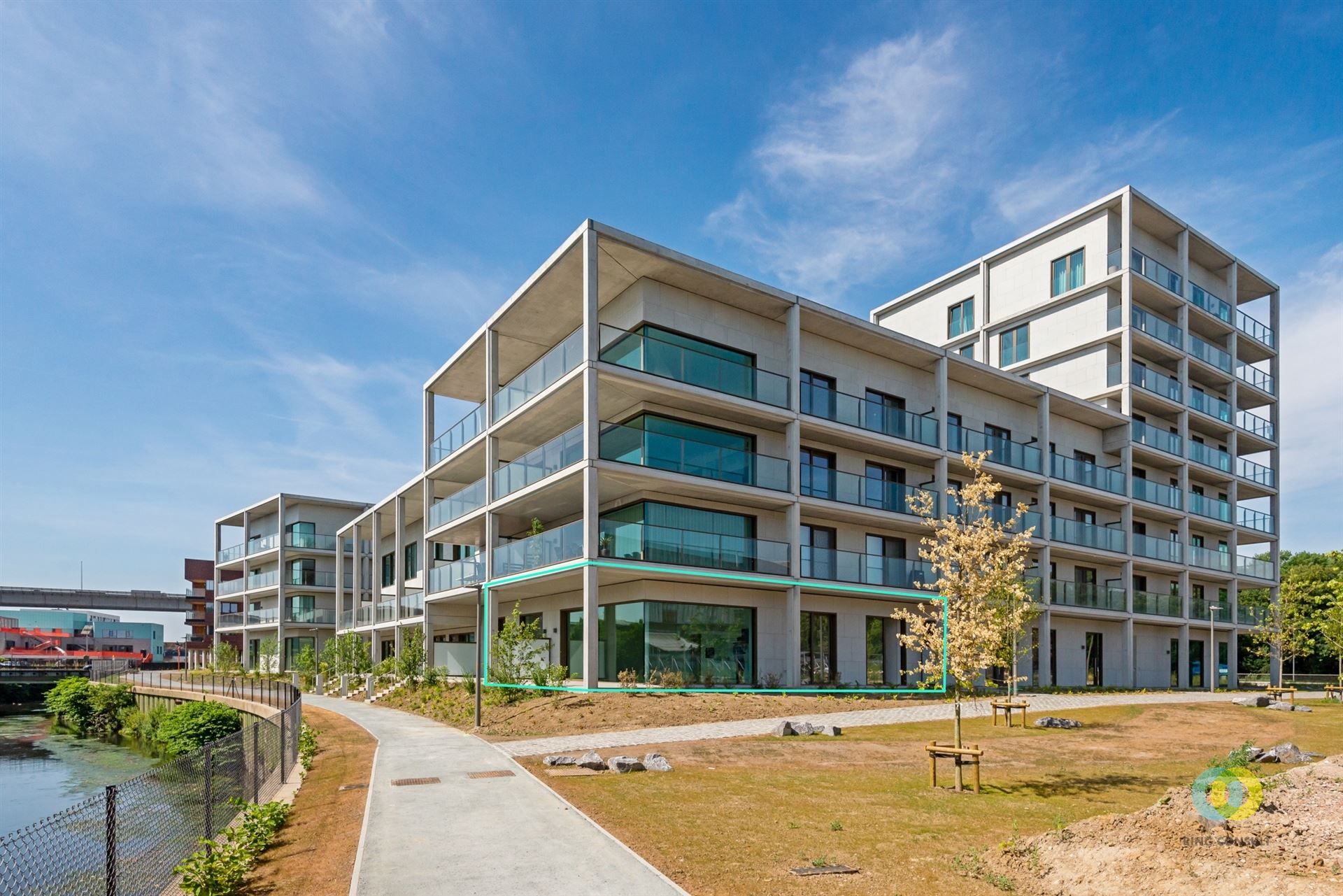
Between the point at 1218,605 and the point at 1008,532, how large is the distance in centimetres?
1982

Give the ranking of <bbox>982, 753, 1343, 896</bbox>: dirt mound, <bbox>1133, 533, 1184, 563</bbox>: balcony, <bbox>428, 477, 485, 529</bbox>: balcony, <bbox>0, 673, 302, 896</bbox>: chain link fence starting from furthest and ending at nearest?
1. <bbox>1133, 533, 1184, 563</bbox>: balcony
2. <bbox>428, 477, 485, 529</bbox>: balcony
3. <bbox>982, 753, 1343, 896</bbox>: dirt mound
4. <bbox>0, 673, 302, 896</bbox>: chain link fence

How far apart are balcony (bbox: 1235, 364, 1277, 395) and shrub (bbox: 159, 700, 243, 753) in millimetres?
52196

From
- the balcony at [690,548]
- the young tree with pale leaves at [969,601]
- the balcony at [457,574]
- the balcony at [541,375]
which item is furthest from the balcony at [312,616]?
the young tree with pale leaves at [969,601]

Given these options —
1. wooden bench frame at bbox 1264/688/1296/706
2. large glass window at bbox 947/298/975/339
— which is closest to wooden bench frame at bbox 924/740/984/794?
wooden bench frame at bbox 1264/688/1296/706

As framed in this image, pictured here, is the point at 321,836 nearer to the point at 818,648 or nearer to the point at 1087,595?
the point at 818,648

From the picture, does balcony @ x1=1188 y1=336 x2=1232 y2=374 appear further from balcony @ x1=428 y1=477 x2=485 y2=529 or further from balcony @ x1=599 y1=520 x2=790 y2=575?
balcony @ x1=428 y1=477 x2=485 y2=529

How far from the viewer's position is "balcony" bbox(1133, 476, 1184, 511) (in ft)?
138

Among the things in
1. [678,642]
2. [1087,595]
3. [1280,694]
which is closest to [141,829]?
[678,642]

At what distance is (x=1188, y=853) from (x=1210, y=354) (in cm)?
4645

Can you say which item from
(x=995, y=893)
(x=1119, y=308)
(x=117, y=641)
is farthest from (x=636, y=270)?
(x=117, y=641)

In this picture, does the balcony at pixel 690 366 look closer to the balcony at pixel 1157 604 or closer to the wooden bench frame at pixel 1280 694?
the wooden bench frame at pixel 1280 694

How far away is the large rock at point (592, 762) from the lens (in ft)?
49.2

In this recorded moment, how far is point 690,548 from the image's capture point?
26797 mm

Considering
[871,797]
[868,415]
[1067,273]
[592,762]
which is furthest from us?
[1067,273]
